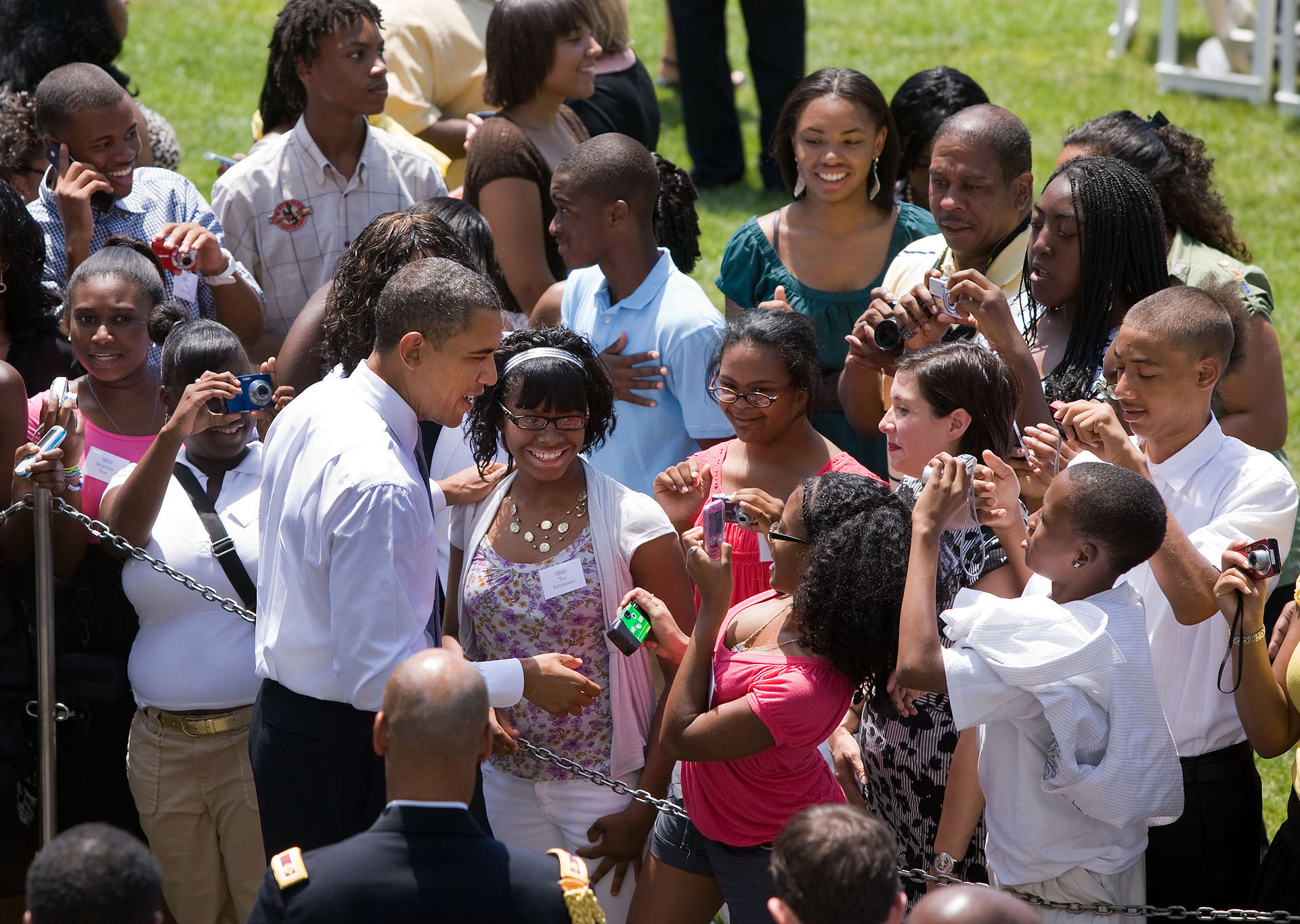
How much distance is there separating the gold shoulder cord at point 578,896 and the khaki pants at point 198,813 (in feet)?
5.76

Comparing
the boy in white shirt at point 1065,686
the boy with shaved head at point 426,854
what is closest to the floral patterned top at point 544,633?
the boy in white shirt at point 1065,686

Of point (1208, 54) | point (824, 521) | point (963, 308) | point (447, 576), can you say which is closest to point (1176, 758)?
point (824, 521)

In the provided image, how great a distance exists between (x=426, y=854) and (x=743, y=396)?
201 centimetres

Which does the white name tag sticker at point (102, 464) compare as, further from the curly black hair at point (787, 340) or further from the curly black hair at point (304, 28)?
the curly black hair at point (304, 28)

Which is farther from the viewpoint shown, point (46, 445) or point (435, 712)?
point (46, 445)

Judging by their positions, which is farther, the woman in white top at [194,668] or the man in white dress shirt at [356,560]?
the woman in white top at [194,668]

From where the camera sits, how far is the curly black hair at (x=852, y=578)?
3.40m

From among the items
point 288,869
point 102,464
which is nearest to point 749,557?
point 288,869

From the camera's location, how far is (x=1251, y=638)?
133 inches

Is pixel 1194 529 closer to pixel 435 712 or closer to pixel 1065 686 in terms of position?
pixel 1065 686

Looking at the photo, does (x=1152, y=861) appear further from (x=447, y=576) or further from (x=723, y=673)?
(x=447, y=576)

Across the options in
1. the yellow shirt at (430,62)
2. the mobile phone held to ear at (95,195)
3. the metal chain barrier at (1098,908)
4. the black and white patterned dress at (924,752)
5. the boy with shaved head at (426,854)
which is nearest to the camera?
the boy with shaved head at (426,854)

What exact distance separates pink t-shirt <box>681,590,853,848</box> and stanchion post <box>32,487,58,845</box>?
1.84 meters

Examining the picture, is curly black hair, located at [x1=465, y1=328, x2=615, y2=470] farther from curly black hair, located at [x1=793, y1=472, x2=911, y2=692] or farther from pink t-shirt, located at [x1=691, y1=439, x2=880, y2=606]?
curly black hair, located at [x1=793, y1=472, x2=911, y2=692]
